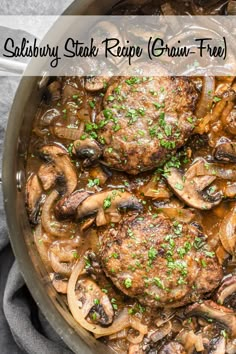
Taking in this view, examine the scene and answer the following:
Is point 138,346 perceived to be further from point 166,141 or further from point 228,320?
point 166,141

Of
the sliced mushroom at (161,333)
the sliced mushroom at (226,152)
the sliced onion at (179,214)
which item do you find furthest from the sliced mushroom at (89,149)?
the sliced mushroom at (161,333)

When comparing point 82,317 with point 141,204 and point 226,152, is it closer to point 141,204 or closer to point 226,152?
point 141,204

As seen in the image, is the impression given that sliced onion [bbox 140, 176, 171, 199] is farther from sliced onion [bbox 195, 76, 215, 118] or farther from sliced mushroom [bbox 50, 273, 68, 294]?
sliced mushroom [bbox 50, 273, 68, 294]

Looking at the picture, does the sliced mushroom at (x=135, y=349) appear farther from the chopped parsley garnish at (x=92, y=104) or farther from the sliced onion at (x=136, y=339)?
the chopped parsley garnish at (x=92, y=104)

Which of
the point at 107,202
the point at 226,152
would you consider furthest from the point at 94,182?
the point at 226,152

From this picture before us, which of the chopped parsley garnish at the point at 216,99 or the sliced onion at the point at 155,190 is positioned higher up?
the chopped parsley garnish at the point at 216,99

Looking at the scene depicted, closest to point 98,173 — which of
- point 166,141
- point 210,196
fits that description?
point 166,141
